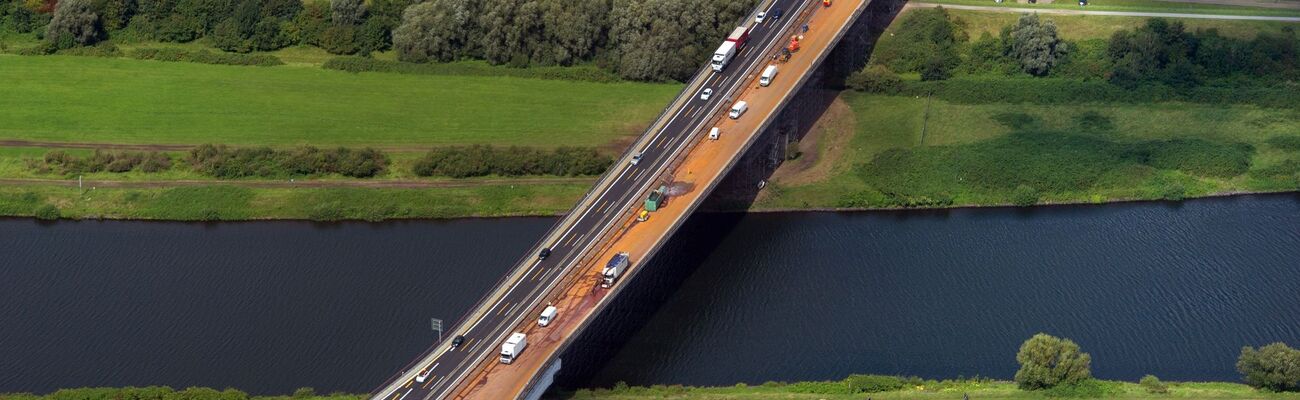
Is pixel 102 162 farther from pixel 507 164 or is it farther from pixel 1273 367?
pixel 1273 367

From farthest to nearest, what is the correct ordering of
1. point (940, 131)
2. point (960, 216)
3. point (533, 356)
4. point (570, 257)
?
point (940, 131) → point (960, 216) → point (570, 257) → point (533, 356)

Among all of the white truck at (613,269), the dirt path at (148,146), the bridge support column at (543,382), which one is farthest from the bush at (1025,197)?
the bridge support column at (543,382)

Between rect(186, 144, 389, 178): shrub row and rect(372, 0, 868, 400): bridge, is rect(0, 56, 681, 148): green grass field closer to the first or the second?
rect(186, 144, 389, 178): shrub row

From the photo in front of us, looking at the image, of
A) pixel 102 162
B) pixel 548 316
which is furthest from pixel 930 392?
pixel 102 162

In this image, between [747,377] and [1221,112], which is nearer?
[747,377]

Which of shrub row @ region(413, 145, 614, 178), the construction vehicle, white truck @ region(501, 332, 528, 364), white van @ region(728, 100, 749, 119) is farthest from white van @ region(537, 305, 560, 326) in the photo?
shrub row @ region(413, 145, 614, 178)

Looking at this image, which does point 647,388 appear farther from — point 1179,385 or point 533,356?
point 1179,385

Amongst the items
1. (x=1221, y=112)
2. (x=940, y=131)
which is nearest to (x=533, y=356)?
(x=940, y=131)
